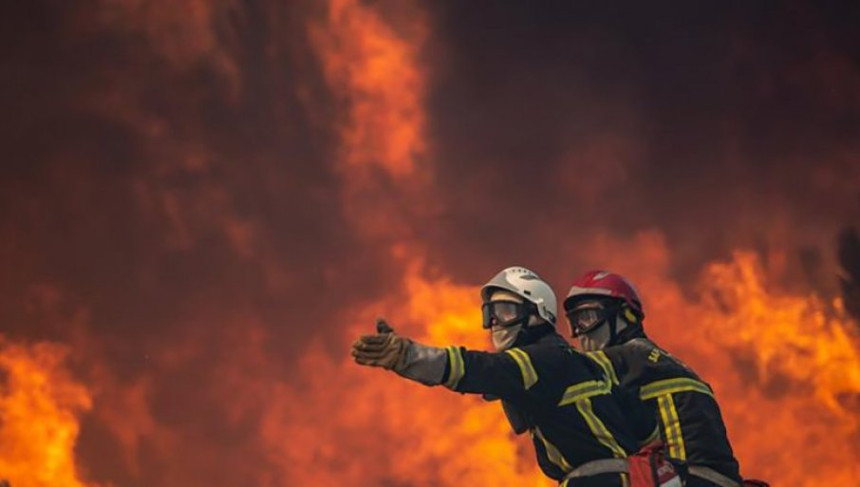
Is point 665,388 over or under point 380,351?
over

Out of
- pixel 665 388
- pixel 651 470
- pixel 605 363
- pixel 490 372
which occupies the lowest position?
pixel 651 470

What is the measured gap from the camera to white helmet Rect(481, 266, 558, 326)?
11.7m

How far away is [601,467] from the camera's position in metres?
10.4

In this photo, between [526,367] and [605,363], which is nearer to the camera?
[526,367]

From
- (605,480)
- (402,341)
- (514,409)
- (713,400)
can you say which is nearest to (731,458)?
(713,400)

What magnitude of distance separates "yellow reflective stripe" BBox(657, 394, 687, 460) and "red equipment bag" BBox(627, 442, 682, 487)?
0.28m

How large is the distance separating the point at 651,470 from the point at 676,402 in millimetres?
1068

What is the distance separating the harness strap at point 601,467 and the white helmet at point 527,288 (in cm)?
190

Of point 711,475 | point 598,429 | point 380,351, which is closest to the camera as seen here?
point 380,351

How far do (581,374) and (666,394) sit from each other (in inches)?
53.3

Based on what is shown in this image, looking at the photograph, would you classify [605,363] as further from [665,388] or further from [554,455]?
[554,455]

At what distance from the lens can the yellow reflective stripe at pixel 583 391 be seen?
33.4 ft

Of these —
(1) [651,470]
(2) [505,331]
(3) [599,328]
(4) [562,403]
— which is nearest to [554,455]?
(4) [562,403]

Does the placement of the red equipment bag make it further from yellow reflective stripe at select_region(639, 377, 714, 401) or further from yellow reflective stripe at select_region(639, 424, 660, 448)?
yellow reflective stripe at select_region(639, 377, 714, 401)
